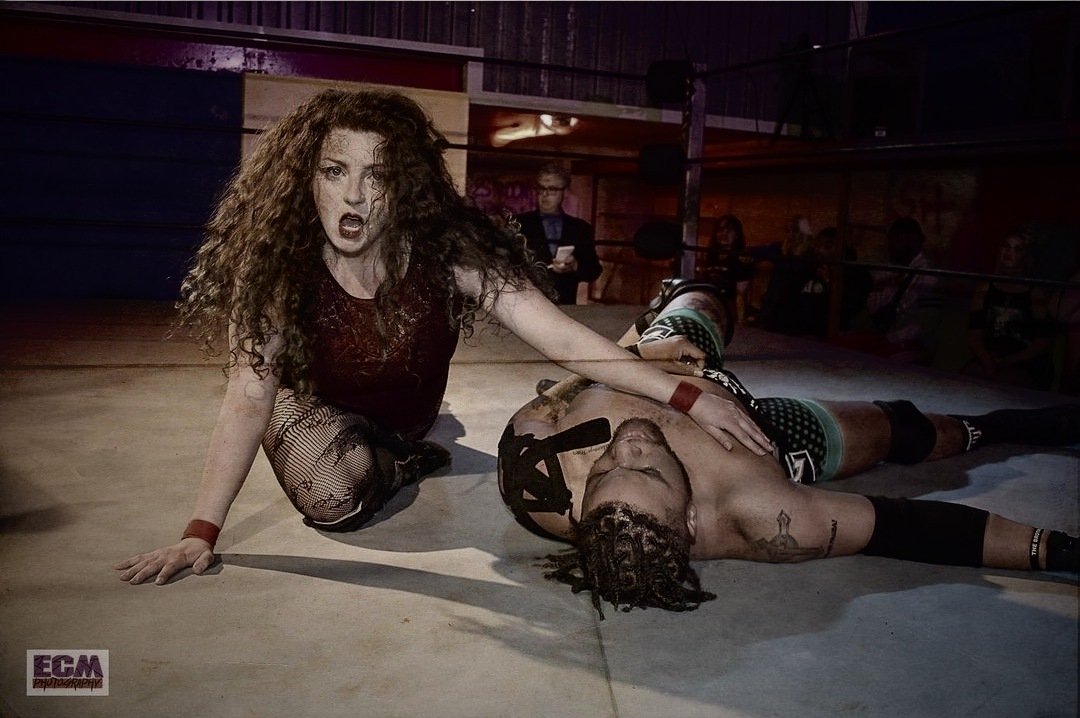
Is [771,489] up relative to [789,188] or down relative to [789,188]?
down

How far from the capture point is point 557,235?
3852 mm

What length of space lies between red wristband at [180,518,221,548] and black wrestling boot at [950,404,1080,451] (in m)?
1.68

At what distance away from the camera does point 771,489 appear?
1.29 meters

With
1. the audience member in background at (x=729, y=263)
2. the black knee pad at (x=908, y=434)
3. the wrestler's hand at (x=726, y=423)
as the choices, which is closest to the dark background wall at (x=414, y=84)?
the audience member in background at (x=729, y=263)

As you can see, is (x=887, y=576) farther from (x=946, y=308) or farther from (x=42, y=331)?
(x=946, y=308)

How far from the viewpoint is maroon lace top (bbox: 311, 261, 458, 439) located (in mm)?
1436

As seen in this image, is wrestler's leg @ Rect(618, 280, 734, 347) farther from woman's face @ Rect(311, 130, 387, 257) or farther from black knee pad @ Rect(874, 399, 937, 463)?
woman's face @ Rect(311, 130, 387, 257)

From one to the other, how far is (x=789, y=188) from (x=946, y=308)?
2.09 m

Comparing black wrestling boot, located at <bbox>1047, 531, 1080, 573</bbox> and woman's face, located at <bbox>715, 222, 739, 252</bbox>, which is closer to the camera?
black wrestling boot, located at <bbox>1047, 531, 1080, 573</bbox>

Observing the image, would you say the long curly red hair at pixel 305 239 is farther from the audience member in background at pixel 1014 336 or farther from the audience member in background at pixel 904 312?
the audience member in background at pixel 904 312

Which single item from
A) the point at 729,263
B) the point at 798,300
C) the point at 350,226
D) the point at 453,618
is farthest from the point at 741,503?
the point at 729,263

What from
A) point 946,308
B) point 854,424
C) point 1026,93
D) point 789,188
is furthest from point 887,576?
point 789,188

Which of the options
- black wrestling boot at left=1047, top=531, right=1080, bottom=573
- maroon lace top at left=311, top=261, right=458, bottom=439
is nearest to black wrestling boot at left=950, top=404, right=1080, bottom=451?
black wrestling boot at left=1047, top=531, right=1080, bottom=573

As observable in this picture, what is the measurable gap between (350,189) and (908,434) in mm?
1302
